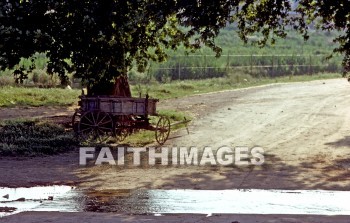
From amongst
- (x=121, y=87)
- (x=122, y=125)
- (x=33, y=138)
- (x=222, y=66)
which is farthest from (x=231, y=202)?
(x=222, y=66)

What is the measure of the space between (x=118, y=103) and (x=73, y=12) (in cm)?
307

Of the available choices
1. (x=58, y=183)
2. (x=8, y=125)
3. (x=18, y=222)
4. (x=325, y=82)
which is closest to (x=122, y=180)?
(x=58, y=183)

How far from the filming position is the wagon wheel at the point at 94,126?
20172 millimetres

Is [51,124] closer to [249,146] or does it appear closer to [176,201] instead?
[249,146]

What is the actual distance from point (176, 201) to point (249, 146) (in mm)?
8229

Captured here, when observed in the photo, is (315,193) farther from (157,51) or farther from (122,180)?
(157,51)

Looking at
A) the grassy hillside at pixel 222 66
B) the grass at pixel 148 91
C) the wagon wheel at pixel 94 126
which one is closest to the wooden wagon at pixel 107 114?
the wagon wheel at pixel 94 126

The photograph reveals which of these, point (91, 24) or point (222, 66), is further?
point (222, 66)

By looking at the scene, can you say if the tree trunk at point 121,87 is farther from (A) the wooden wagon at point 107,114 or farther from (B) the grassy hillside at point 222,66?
(B) the grassy hillside at point 222,66

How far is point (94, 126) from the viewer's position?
20188 mm

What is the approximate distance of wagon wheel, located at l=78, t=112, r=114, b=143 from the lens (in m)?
20.2

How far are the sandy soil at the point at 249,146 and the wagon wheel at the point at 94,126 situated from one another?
139cm

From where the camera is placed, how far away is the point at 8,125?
72.1ft

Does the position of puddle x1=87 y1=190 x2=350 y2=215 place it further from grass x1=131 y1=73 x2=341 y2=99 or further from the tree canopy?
grass x1=131 y1=73 x2=341 y2=99
